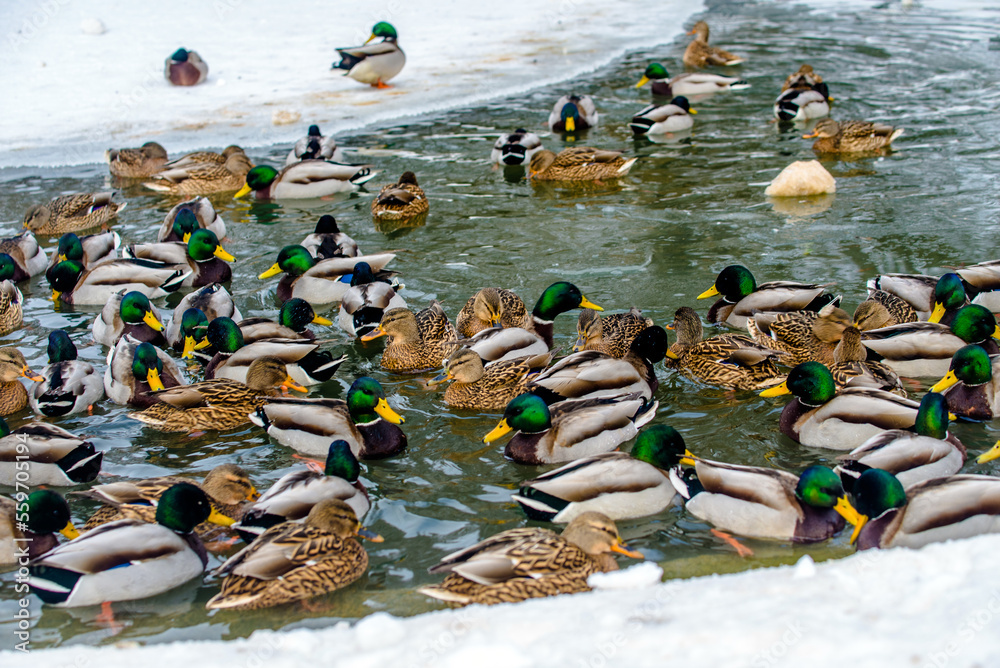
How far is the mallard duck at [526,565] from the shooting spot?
4488 millimetres

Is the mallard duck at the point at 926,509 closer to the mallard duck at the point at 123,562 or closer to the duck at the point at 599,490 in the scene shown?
the duck at the point at 599,490

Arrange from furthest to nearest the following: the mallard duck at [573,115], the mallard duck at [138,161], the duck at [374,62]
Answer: the duck at [374,62]
the mallard duck at [573,115]
the mallard duck at [138,161]

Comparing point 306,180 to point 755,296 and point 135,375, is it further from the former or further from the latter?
point 755,296

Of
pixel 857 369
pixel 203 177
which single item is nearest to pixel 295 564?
pixel 857 369

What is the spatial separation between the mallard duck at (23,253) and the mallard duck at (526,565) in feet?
22.8

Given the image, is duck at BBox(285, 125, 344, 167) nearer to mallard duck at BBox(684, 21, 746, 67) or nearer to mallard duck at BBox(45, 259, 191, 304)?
mallard duck at BBox(45, 259, 191, 304)

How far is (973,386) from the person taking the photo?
6098 millimetres

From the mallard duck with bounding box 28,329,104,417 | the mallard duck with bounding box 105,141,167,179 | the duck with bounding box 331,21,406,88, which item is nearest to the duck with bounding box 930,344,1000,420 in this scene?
the mallard duck with bounding box 28,329,104,417

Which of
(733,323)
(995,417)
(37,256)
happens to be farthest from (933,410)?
(37,256)

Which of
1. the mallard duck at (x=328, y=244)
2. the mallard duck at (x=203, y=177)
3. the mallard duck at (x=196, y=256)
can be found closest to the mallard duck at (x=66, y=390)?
the mallard duck at (x=196, y=256)

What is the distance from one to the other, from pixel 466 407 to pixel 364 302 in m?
1.70

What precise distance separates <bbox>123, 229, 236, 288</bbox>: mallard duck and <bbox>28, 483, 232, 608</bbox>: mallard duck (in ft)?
15.2

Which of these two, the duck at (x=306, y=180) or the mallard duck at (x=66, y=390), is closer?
the mallard duck at (x=66, y=390)

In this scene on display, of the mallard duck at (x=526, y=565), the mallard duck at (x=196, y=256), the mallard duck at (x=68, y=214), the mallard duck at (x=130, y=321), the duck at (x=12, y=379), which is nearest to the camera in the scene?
the mallard duck at (x=526, y=565)
